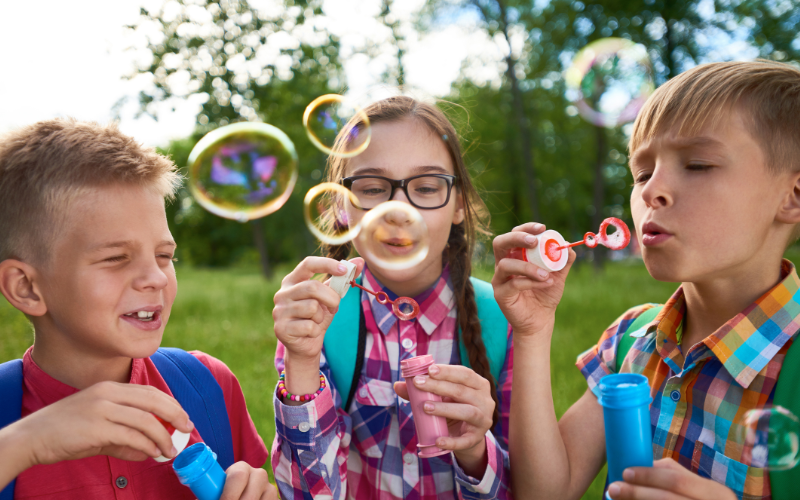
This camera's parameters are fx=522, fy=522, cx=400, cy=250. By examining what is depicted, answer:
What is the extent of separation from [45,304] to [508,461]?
1.54m

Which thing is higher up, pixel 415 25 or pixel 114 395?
pixel 415 25

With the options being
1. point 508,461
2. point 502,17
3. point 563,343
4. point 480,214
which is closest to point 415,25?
point 502,17

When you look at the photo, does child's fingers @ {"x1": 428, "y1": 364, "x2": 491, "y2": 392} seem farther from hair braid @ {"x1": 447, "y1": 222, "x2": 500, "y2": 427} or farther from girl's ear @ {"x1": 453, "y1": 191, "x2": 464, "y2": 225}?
girl's ear @ {"x1": 453, "y1": 191, "x2": 464, "y2": 225}

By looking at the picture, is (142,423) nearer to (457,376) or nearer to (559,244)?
(457,376)

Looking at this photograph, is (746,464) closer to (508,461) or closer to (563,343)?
(508,461)

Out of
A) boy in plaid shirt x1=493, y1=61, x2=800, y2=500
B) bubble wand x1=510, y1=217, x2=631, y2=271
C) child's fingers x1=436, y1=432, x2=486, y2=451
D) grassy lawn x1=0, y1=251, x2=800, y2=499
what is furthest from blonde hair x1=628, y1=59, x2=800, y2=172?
grassy lawn x1=0, y1=251, x2=800, y2=499

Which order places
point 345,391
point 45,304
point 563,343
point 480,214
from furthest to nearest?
point 563,343 < point 480,214 < point 345,391 < point 45,304

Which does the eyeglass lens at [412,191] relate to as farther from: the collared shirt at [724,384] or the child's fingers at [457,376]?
the collared shirt at [724,384]

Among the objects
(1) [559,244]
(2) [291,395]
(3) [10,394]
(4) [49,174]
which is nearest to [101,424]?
(3) [10,394]

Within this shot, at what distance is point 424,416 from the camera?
1479mm

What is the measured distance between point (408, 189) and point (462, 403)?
2.66 ft

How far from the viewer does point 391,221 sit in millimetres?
1923

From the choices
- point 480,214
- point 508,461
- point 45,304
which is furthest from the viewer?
point 480,214

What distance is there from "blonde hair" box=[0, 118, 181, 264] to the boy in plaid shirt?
116 cm
